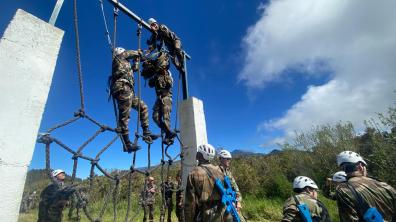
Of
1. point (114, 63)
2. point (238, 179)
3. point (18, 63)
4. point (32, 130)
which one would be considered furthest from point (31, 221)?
point (238, 179)

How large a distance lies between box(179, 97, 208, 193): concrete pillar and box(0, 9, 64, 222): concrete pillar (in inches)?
131

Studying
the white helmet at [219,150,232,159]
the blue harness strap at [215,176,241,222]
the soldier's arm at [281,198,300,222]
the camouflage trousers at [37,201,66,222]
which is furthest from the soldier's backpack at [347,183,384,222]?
the camouflage trousers at [37,201,66,222]

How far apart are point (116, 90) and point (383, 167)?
16.1m

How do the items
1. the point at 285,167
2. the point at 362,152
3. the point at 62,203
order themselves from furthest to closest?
the point at 285,167 → the point at 362,152 → the point at 62,203

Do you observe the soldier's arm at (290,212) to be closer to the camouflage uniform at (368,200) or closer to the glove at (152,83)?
the camouflage uniform at (368,200)

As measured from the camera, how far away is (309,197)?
4145 mm

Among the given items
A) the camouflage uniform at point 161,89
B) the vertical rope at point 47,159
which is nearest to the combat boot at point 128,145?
the camouflage uniform at point 161,89

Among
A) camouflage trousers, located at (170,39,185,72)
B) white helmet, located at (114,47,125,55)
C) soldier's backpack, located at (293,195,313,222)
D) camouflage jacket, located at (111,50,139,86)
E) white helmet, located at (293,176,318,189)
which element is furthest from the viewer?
camouflage trousers, located at (170,39,185,72)

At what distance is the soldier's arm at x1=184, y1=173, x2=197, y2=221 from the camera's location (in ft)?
13.2

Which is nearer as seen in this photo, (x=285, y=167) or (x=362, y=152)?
(x=362, y=152)

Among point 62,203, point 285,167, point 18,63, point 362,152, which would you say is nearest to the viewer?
point 18,63

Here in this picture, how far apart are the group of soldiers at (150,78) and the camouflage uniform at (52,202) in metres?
1.28

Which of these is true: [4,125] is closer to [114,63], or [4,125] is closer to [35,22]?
[35,22]

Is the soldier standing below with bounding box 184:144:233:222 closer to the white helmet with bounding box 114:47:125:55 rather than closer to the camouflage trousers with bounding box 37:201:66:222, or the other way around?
the camouflage trousers with bounding box 37:201:66:222
